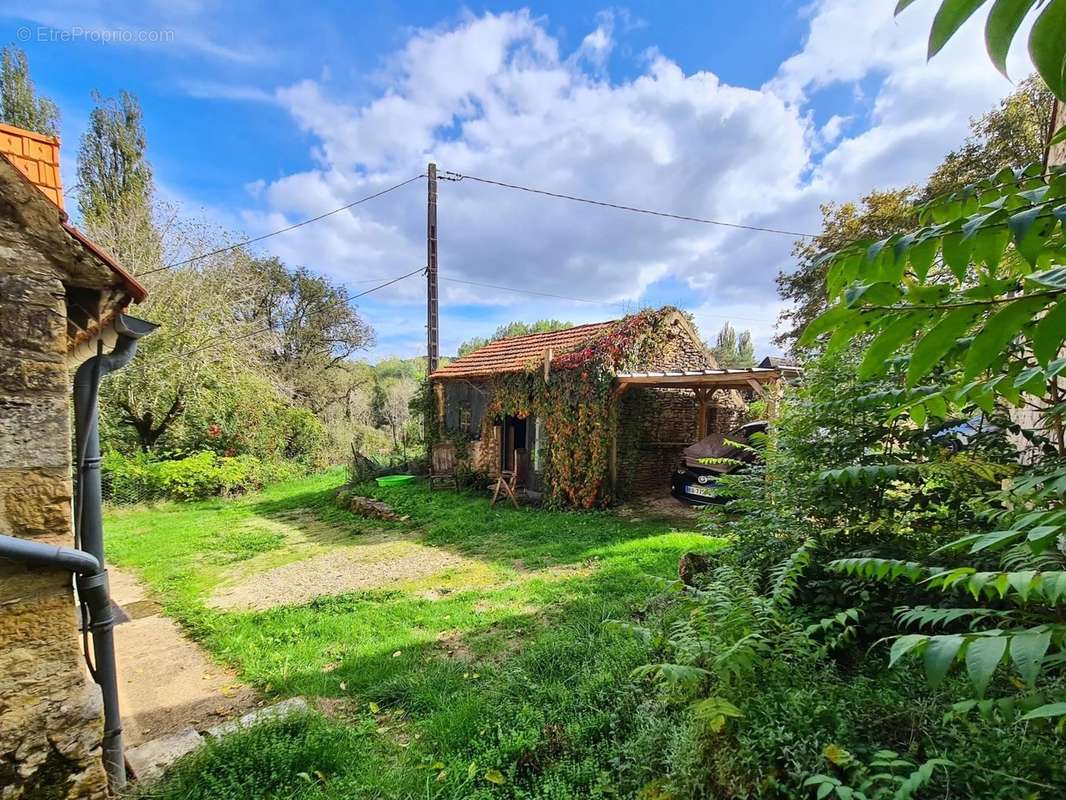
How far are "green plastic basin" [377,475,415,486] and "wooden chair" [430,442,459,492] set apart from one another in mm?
640

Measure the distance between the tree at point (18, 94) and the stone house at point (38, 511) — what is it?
19587mm

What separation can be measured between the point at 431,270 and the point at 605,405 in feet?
21.4

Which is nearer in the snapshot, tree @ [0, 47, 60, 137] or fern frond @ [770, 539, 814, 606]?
fern frond @ [770, 539, 814, 606]

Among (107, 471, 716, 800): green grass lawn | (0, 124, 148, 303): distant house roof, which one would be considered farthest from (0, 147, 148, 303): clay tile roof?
(107, 471, 716, 800): green grass lawn

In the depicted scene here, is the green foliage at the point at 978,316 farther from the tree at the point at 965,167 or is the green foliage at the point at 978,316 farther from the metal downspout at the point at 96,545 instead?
the tree at the point at 965,167

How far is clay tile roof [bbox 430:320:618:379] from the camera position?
10656 millimetres

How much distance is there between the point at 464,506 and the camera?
9.96 metres

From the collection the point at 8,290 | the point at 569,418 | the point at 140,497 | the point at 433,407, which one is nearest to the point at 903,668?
the point at 8,290

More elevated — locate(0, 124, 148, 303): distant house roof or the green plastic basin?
locate(0, 124, 148, 303): distant house roof

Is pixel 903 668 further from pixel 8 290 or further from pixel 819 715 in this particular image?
pixel 8 290

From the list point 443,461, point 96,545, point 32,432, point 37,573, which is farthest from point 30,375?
point 443,461

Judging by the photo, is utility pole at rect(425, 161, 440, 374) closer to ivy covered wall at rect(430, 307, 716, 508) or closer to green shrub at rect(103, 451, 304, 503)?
ivy covered wall at rect(430, 307, 716, 508)

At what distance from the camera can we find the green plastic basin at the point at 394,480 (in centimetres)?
1203

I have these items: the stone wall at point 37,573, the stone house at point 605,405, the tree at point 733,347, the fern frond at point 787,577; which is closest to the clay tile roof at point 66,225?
the stone wall at point 37,573
